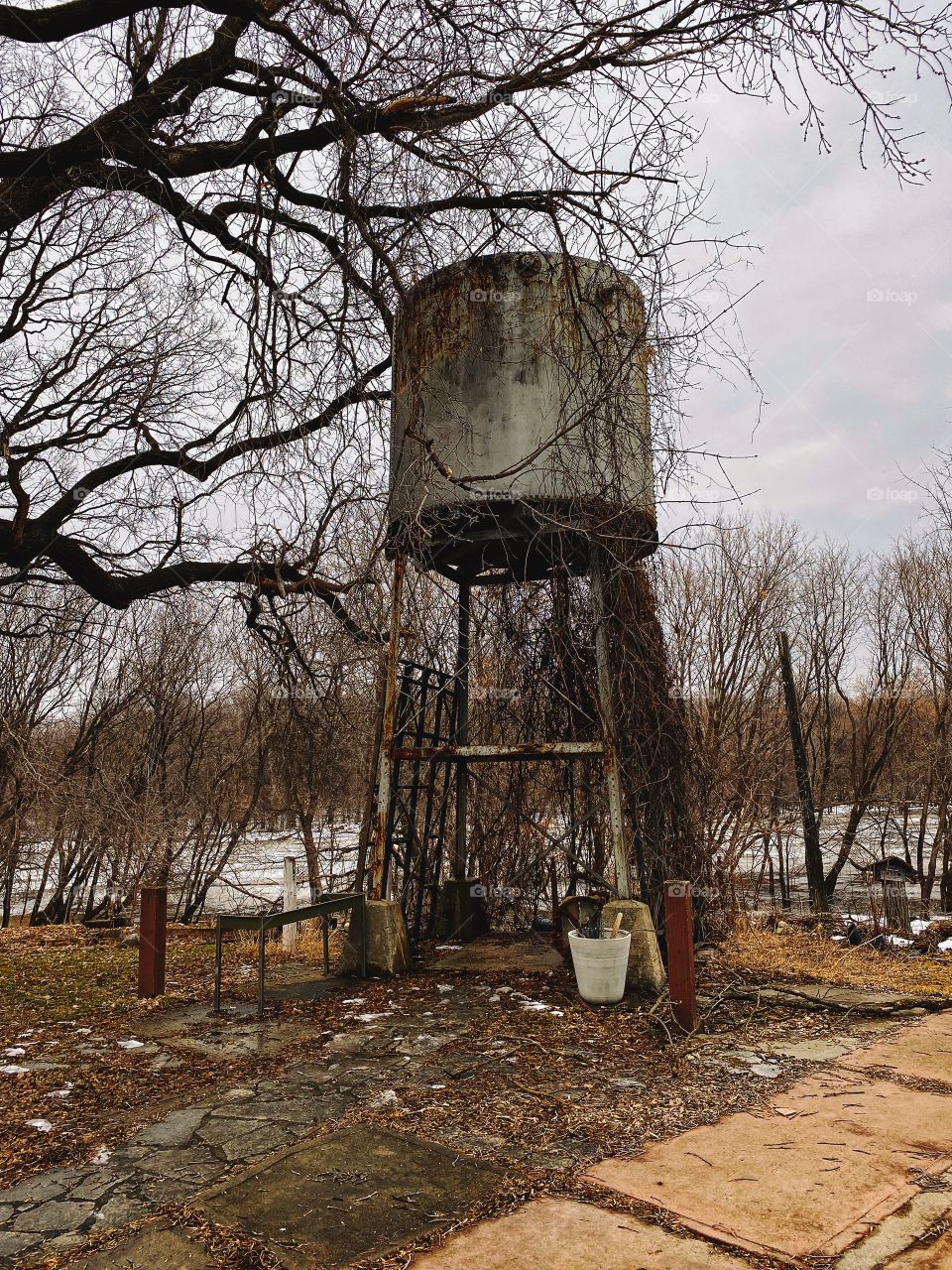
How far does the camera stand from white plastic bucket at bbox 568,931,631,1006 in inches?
232

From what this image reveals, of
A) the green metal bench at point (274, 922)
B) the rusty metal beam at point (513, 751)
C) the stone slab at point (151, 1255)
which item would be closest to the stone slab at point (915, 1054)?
the rusty metal beam at point (513, 751)

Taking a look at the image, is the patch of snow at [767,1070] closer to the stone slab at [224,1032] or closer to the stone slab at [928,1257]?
the stone slab at [928,1257]

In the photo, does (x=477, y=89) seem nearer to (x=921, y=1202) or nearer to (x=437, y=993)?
(x=921, y=1202)

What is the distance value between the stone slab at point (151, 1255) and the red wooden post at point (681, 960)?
3.34 m

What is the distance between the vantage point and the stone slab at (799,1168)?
2.82 meters

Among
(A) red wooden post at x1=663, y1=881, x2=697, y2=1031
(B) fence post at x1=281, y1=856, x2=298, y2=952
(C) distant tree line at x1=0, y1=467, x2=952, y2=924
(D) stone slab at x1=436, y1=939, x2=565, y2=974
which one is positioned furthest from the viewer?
(C) distant tree line at x1=0, y1=467, x2=952, y2=924

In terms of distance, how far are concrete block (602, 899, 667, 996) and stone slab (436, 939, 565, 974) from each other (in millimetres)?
1097

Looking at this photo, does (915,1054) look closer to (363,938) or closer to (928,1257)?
(928,1257)

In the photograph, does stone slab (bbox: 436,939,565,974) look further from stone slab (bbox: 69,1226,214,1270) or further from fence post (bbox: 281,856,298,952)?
stone slab (bbox: 69,1226,214,1270)

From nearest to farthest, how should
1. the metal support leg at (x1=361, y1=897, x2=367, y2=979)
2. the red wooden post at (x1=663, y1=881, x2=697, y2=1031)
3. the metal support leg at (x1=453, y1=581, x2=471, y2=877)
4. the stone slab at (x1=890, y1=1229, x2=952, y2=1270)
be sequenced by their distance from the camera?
the stone slab at (x1=890, y1=1229, x2=952, y2=1270)
the red wooden post at (x1=663, y1=881, x2=697, y2=1031)
the metal support leg at (x1=361, y1=897, x2=367, y2=979)
the metal support leg at (x1=453, y1=581, x2=471, y2=877)

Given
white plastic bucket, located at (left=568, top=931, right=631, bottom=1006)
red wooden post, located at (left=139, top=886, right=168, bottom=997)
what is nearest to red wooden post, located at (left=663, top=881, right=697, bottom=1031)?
white plastic bucket, located at (left=568, top=931, right=631, bottom=1006)

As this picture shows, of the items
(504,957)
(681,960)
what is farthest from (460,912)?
(681,960)

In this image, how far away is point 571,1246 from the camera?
271 centimetres

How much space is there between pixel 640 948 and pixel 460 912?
297 centimetres
